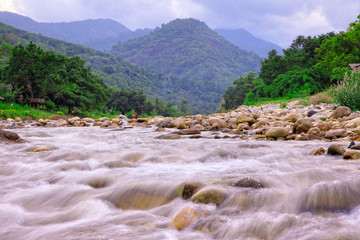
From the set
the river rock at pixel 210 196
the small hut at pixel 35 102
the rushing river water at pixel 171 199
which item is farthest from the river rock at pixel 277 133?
the small hut at pixel 35 102

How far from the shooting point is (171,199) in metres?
2.92

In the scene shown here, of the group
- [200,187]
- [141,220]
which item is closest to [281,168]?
[200,187]

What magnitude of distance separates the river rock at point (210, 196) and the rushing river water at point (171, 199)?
0.06 metres

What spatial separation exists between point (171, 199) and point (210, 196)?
46cm

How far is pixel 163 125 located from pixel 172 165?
7605 mm

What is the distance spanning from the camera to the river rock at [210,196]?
2666mm

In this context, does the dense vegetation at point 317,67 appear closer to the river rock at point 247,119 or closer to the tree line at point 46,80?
the river rock at point 247,119

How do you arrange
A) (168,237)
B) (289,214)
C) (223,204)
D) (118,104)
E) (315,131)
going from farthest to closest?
(118,104) → (315,131) → (223,204) → (289,214) → (168,237)

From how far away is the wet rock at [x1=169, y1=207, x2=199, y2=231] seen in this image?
2289 mm

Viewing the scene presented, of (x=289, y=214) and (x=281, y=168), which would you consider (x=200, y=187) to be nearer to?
(x=289, y=214)

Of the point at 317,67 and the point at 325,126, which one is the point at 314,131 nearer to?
the point at 325,126

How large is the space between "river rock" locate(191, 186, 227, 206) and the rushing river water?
2.3 inches

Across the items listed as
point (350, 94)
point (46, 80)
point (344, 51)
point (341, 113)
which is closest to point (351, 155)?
point (341, 113)

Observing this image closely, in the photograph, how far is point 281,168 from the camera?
4.00 metres
